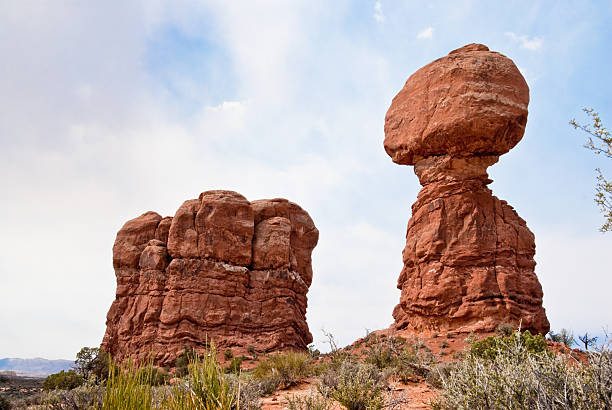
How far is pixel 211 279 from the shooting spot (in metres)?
27.0

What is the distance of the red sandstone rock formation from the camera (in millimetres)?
19234

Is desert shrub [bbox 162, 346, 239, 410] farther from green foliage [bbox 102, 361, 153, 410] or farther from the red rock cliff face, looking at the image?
the red rock cliff face

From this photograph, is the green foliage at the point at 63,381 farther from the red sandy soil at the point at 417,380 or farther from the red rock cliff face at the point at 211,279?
the red rock cliff face at the point at 211,279

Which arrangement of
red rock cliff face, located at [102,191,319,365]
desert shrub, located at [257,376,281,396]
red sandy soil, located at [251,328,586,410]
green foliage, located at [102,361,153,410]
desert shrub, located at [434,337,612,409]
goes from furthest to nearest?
red rock cliff face, located at [102,191,319,365], desert shrub, located at [257,376,281,396], red sandy soil, located at [251,328,586,410], desert shrub, located at [434,337,612,409], green foliage, located at [102,361,153,410]

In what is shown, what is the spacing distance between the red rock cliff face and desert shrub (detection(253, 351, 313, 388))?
13526 millimetres

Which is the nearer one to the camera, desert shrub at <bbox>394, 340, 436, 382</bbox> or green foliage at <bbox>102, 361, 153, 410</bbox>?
green foliage at <bbox>102, 361, 153, 410</bbox>

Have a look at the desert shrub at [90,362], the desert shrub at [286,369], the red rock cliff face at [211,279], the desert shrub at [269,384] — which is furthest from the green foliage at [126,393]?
the red rock cliff face at [211,279]

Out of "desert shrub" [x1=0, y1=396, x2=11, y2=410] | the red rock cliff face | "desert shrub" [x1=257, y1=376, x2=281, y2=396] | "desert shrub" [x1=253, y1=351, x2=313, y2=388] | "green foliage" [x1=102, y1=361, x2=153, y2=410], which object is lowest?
"desert shrub" [x1=0, y1=396, x2=11, y2=410]

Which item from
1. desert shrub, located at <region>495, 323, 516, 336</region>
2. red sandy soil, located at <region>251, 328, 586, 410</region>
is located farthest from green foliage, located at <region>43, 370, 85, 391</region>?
desert shrub, located at <region>495, 323, 516, 336</region>

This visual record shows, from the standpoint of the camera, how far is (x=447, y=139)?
21.0 metres

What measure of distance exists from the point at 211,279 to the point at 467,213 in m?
15.9

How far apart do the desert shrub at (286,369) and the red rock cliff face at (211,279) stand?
→ 1353cm

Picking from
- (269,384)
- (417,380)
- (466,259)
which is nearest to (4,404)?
(269,384)

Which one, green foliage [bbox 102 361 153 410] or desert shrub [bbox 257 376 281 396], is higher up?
green foliage [bbox 102 361 153 410]
